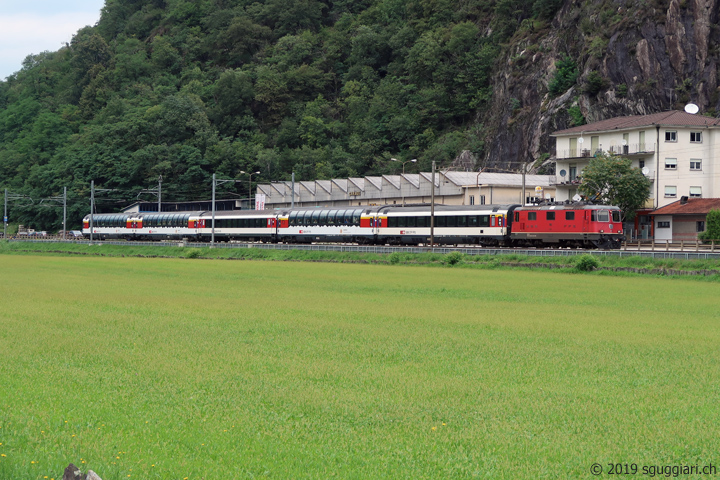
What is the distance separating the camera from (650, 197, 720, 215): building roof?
59812 millimetres

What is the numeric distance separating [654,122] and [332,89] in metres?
81.8

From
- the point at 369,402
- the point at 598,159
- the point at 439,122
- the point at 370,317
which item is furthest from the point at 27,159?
the point at 369,402

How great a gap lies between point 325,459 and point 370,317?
538 inches

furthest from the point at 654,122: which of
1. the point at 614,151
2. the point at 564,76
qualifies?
the point at 564,76

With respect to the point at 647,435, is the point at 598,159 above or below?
above

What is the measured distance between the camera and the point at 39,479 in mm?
8172

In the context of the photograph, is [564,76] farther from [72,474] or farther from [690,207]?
[72,474]

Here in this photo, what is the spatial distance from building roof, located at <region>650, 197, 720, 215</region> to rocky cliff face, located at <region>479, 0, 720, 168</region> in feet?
58.6

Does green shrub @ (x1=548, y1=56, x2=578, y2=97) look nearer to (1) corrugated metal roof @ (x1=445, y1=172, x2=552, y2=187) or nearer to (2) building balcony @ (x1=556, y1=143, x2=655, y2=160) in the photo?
(1) corrugated metal roof @ (x1=445, y1=172, x2=552, y2=187)

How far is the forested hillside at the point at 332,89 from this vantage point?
83188 millimetres

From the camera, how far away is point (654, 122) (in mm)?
68812

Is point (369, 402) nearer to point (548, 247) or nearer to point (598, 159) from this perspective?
point (548, 247)

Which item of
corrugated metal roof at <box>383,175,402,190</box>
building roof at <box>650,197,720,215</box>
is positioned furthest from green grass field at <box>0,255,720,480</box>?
corrugated metal roof at <box>383,175,402,190</box>

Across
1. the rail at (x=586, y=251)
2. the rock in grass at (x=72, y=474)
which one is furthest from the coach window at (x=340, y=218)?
the rock in grass at (x=72, y=474)
